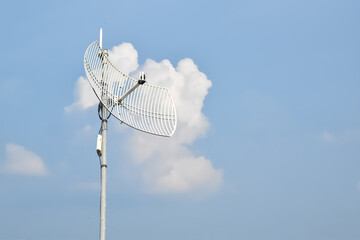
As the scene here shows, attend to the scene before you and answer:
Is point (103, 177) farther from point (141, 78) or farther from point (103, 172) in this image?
point (141, 78)

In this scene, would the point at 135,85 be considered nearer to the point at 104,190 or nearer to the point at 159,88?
the point at 159,88

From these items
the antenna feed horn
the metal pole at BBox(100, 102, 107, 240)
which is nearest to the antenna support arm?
the antenna feed horn

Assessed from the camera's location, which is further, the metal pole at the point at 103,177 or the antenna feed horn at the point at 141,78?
the antenna feed horn at the point at 141,78

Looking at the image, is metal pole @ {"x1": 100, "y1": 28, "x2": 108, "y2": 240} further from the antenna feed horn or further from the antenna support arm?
the antenna feed horn

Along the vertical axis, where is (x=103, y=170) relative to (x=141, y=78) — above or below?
below

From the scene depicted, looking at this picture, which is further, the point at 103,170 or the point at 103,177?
the point at 103,170

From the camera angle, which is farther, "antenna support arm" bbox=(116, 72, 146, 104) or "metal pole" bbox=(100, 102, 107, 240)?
"antenna support arm" bbox=(116, 72, 146, 104)

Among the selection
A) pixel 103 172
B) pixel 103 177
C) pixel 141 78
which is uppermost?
pixel 141 78

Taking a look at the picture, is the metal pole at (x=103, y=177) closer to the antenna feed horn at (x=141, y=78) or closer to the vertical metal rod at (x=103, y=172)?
the vertical metal rod at (x=103, y=172)

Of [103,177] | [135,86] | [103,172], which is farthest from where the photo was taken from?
[135,86]

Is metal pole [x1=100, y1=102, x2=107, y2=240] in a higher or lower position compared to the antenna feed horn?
lower

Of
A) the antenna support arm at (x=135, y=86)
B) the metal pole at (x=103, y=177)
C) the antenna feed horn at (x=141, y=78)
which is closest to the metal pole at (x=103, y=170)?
the metal pole at (x=103, y=177)

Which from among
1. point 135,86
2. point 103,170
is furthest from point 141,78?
point 103,170

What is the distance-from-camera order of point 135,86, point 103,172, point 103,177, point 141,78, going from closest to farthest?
point 103,177
point 103,172
point 141,78
point 135,86
